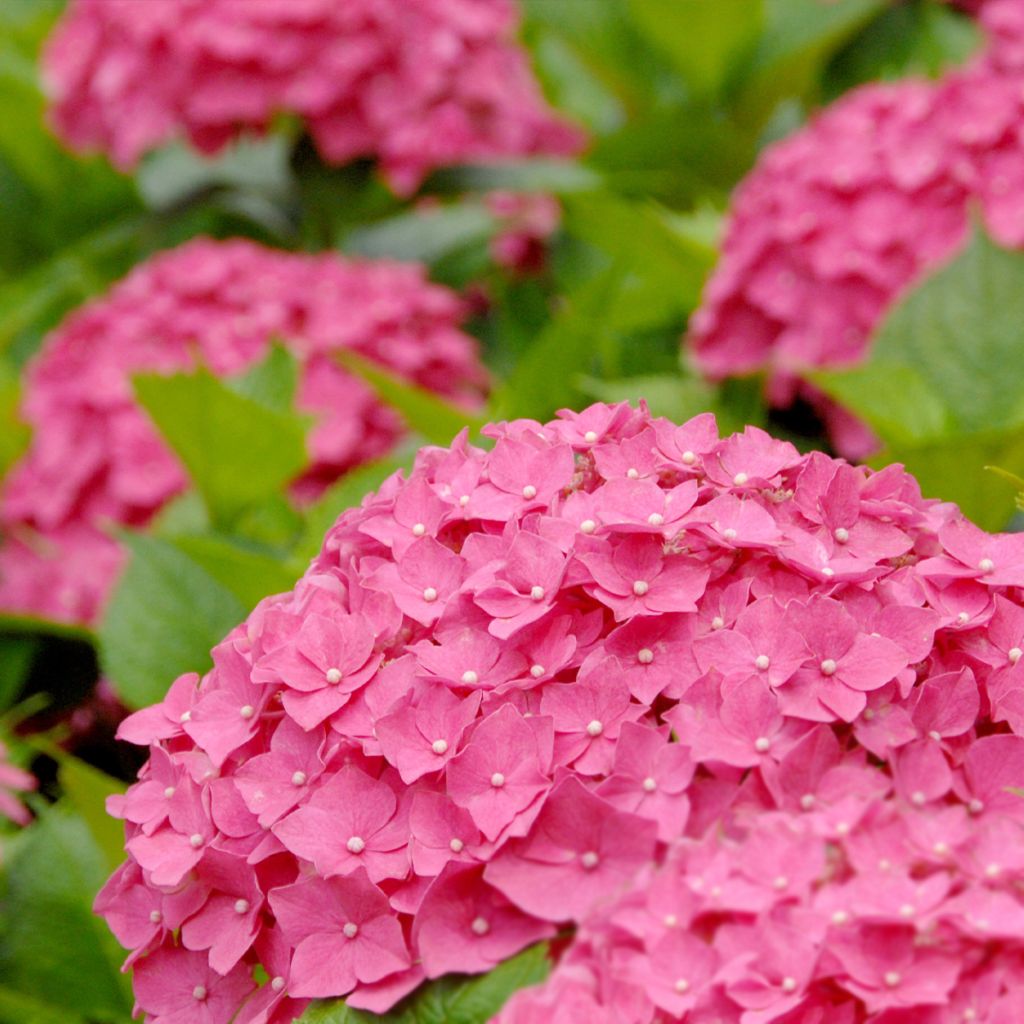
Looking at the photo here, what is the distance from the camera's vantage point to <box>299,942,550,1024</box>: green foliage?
1.83 ft

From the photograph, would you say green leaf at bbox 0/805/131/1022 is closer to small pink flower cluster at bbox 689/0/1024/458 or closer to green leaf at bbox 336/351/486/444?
green leaf at bbox 336/351/486/444

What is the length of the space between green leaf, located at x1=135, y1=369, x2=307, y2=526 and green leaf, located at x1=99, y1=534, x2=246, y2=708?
188 millimetres

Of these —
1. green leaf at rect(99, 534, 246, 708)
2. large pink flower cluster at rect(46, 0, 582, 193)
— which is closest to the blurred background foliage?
green leaf at rect(99, 534, 246, 708)

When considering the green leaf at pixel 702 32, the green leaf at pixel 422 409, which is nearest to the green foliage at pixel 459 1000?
the green leaf at pixel 422 409

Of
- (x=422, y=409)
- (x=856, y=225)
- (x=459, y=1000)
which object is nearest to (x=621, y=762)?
(x=459, y=1000)

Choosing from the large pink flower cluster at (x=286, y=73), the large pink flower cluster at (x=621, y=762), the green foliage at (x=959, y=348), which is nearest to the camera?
the large pink flower cluster at (x=621, y=762)

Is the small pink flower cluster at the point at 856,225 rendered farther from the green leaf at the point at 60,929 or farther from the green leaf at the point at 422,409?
the green leaf at the point at 60,929

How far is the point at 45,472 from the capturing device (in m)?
1.66

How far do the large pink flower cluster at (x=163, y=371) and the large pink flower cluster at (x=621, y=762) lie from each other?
0.87 meters

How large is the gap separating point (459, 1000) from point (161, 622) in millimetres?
585

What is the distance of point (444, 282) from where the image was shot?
2.21m

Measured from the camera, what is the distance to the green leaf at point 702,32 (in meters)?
1.99

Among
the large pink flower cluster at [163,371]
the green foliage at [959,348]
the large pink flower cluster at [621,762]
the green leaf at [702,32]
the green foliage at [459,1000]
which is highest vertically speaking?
the large pink flower cluster at [621,762]

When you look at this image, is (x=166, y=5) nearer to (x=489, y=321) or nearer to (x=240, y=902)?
(x=489, y=321)
